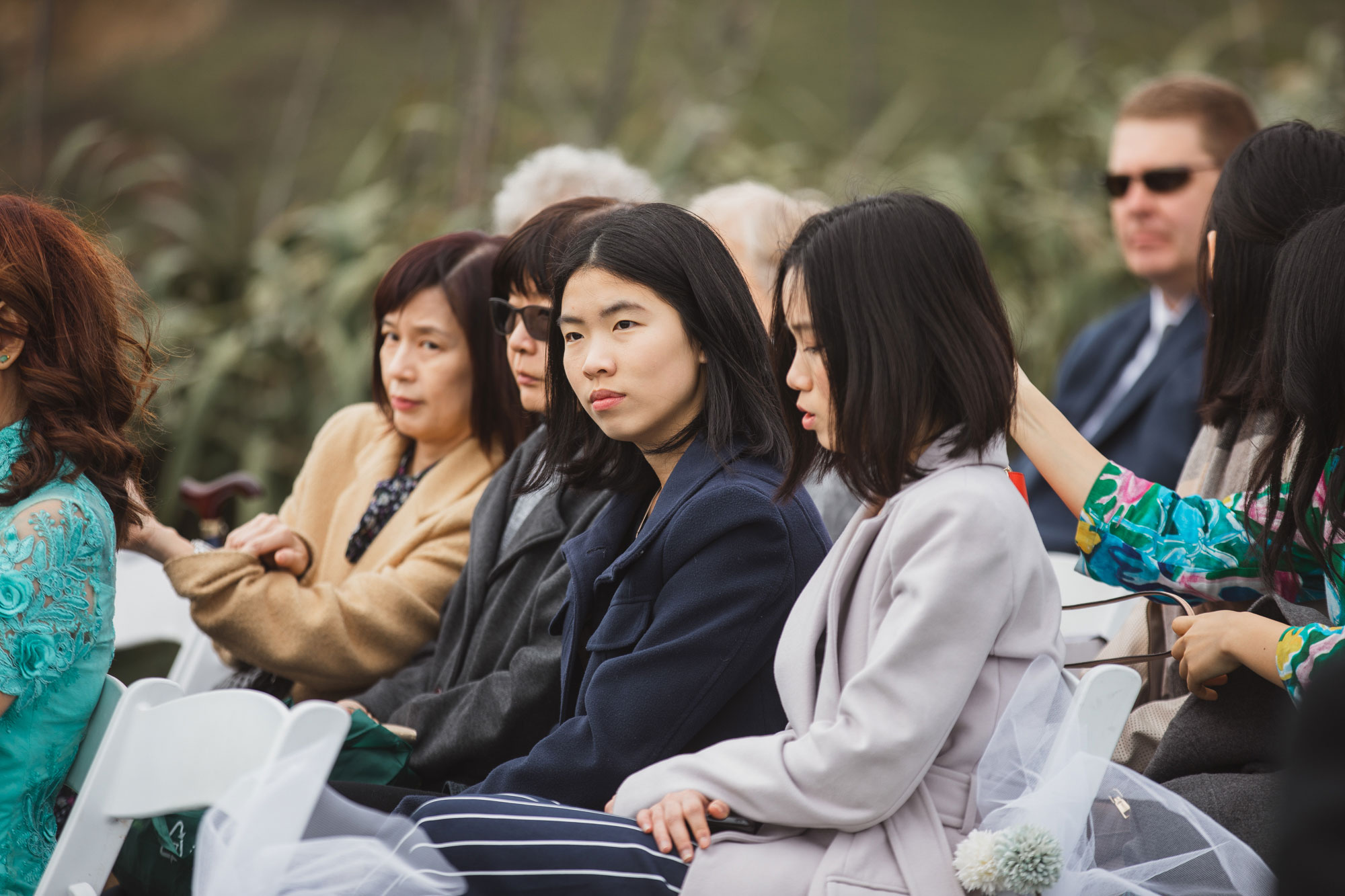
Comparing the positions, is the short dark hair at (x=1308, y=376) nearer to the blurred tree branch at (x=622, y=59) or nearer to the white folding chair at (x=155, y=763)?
the white folding chair at (x=155, y=763)

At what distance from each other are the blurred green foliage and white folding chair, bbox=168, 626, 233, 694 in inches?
48.1

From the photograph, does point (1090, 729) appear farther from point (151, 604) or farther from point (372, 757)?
point (151, 604)

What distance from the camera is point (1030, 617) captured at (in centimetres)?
141

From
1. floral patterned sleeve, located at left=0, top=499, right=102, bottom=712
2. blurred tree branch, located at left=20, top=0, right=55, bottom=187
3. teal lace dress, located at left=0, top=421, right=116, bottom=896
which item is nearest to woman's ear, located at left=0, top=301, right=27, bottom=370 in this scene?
teal lace dress, located at left=0, top=421, right=116, bottom=896

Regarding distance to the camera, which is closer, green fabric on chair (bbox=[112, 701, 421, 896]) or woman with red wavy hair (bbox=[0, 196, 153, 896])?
woman with red wavy hair (bbox=[0, 196, 153, 896])

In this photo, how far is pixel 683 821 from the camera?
4.64ft

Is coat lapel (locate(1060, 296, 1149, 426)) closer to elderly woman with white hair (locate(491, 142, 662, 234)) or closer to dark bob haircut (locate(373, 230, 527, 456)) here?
elderly woman with white hair (locate(491, 142, 662, 234))

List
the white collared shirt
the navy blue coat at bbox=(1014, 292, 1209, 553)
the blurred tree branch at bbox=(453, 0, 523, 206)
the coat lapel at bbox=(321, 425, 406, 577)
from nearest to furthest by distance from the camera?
1. the coat lapel at bbox=(321, 425, 406, 577)
2. the navy blue coat at bbox=(1014, 292, 1209, 553)
3. the white collared shirt
4. the blurred tree branch at bbox=(453, 0, 523, 206)

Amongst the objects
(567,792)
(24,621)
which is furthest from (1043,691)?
(24,621)

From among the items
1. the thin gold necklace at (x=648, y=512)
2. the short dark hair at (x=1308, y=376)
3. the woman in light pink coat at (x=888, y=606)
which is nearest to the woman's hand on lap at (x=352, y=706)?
the thin gold necklace at (x=648, y=512)

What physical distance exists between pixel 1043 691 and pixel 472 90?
445 centimetres

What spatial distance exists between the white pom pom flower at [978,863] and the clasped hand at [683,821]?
276 millimetres

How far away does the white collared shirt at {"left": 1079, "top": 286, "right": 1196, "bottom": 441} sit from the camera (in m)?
3.09

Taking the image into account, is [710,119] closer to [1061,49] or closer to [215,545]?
[1061,49]
